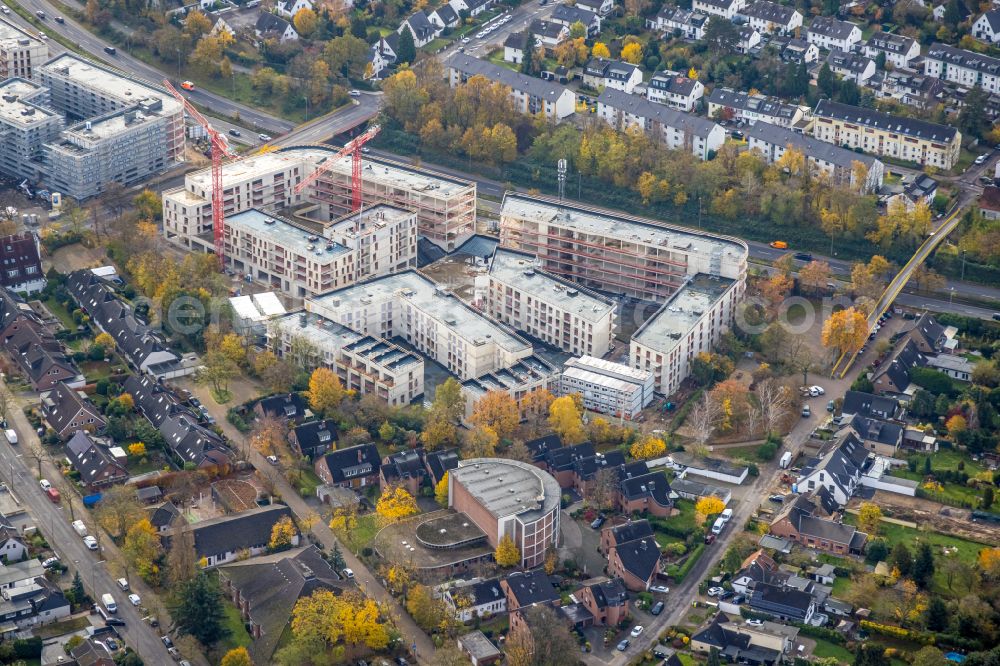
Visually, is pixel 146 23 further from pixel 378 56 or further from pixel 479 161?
pixel 479 161

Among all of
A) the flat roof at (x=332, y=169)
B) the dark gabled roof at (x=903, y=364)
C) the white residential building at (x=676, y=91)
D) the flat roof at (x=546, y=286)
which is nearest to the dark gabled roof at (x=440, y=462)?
the flat roof at (x=546, y=286)

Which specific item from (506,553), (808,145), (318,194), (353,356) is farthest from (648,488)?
(318,194)

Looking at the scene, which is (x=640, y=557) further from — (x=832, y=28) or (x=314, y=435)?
(x=832, y=28)

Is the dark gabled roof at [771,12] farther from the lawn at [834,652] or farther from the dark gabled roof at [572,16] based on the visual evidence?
the lawn at [834,652]

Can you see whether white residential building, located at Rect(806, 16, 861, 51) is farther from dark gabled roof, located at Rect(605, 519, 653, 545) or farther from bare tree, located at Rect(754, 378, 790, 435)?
dark gabled roof, located at Rect(605, 519, 653, 545)

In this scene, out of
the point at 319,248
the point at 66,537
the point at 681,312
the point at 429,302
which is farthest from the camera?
the point at 319,248
